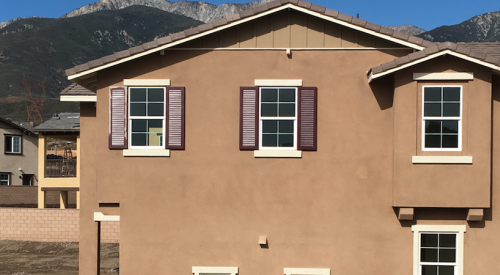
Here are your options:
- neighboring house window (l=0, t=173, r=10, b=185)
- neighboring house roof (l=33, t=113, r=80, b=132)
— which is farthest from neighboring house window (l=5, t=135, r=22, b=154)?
neighboring house roof (l=33, t=113, r=80, b=132)

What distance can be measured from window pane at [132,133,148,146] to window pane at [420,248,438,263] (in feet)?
24.0

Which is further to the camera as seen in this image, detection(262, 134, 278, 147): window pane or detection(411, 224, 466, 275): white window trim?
detection(262, 134, 278, 147): window pane

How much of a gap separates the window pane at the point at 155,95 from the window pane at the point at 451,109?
682 centimetres

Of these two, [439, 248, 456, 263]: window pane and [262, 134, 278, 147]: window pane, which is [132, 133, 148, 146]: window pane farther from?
[439, 248, 456, 263]: window pane

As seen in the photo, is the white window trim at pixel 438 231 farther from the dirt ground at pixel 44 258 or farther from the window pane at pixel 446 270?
the dirt ground at pixel 44 258

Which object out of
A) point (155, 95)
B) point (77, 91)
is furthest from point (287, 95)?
point (77, 91)

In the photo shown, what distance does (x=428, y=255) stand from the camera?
36.5 ft

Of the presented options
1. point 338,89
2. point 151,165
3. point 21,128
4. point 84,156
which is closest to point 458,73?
point 338,89

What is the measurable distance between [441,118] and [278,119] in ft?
12.5

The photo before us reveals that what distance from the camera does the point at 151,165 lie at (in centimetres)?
1138

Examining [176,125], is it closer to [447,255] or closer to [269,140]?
[269,140]

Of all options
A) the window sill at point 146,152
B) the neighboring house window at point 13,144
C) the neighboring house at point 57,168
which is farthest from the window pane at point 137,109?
the neighboring house window at point 13,144

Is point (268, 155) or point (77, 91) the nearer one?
point (268, 155)

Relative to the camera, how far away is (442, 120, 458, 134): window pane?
10.7 m
